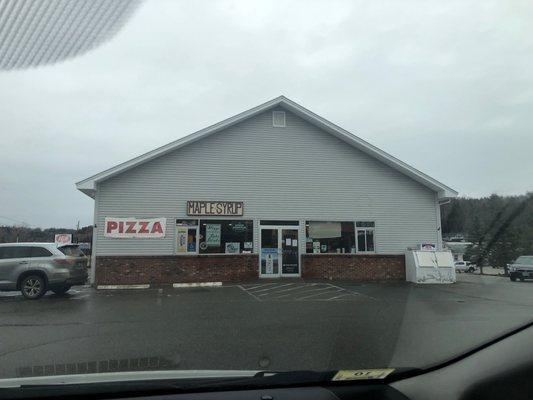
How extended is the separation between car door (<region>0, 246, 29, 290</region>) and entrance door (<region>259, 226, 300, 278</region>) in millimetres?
9201

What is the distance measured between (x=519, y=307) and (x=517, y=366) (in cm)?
96

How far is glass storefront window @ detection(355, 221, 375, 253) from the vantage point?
2170 cm

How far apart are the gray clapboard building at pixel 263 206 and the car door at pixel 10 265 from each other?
4.23 meters

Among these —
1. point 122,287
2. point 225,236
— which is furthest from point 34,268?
point 225,236

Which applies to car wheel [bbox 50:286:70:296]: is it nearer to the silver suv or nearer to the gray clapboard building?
the silver suv

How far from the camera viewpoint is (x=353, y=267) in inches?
832

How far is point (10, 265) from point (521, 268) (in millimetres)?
15157

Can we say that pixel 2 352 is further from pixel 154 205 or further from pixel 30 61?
pixel 154 205

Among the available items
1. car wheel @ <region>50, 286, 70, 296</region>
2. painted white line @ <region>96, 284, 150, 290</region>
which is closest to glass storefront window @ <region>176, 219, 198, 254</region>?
painted white line @ <region>96, 284, 150, 290</region>

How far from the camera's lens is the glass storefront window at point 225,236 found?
2033 cm

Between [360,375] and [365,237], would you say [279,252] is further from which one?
[360,375]

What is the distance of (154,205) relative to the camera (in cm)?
2003

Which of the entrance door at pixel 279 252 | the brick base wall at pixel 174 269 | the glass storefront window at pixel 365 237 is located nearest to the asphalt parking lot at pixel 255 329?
the brick base wall at pixel 174 269

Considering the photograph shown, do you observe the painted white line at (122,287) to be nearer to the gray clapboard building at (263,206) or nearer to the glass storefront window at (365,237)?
the gray clapboard building at (263,206)
